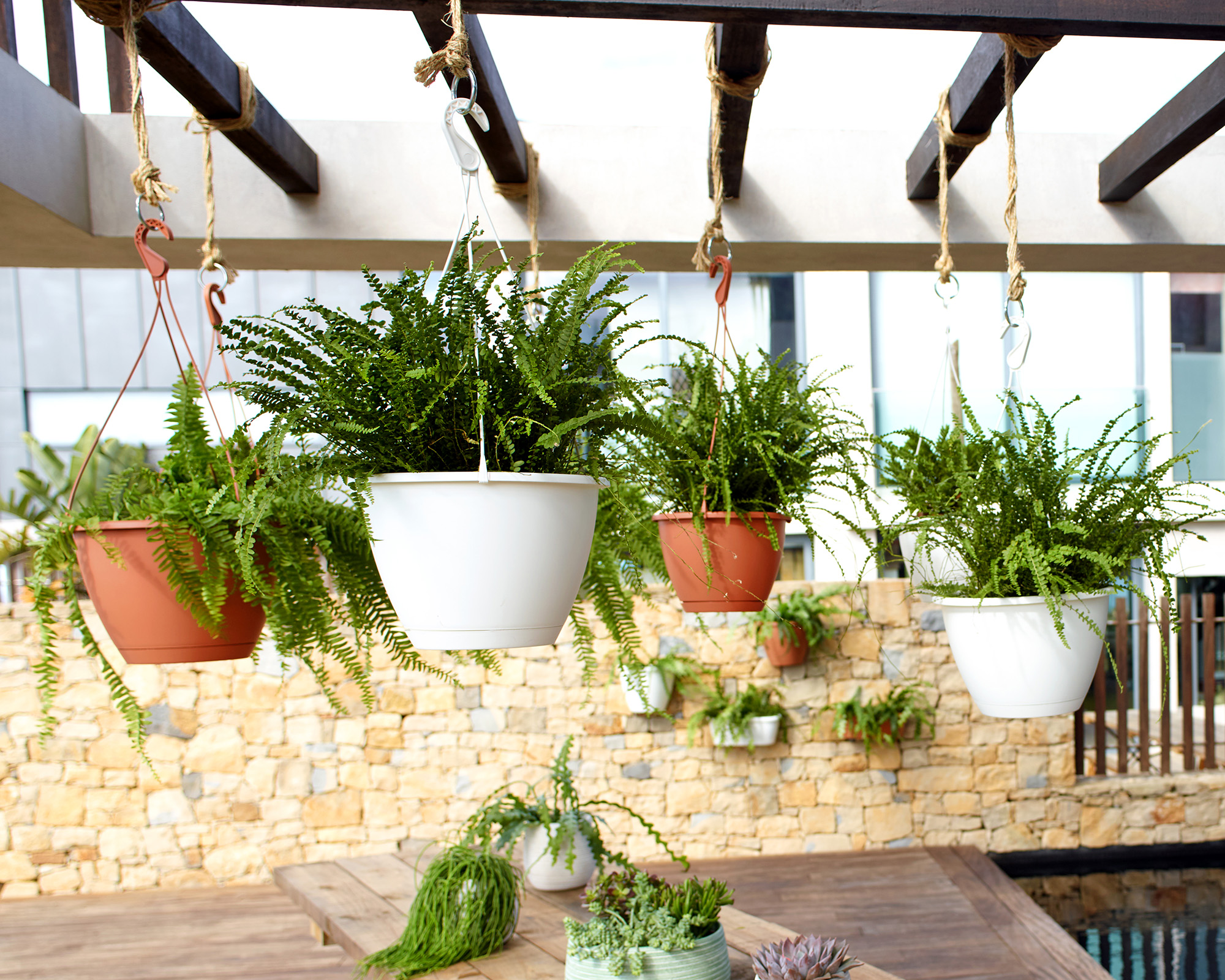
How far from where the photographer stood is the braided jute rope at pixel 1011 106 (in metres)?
1.26

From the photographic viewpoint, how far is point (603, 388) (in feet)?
3.47

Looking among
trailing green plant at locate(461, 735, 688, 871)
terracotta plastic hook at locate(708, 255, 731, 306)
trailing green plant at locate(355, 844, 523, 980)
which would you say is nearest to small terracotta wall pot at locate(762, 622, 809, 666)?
trailing green plant at locate(461, 735, 688, 871)

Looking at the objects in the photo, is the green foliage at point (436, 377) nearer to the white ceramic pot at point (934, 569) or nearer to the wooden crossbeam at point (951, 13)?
the wooden crossbeam at point (951, 13)

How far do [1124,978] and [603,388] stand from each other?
3.59m

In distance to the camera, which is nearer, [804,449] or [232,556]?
[232,556]

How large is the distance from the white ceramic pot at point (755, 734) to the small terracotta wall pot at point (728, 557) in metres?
3.11

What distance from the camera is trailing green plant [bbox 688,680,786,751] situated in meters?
4.37

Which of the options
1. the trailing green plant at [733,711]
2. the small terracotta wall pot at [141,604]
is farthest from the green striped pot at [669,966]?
the trailing green plant at [733,711]

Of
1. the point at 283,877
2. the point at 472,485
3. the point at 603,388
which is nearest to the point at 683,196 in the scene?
the point at 603,388

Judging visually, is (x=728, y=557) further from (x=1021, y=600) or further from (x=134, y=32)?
(x=134, y=32)

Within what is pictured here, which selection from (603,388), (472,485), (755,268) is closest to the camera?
(472,485)

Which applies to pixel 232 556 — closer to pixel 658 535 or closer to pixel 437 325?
pixel 437 325

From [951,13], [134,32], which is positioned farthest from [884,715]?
[134,32]

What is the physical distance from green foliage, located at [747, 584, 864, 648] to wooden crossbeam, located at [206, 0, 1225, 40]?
3.50 metres
